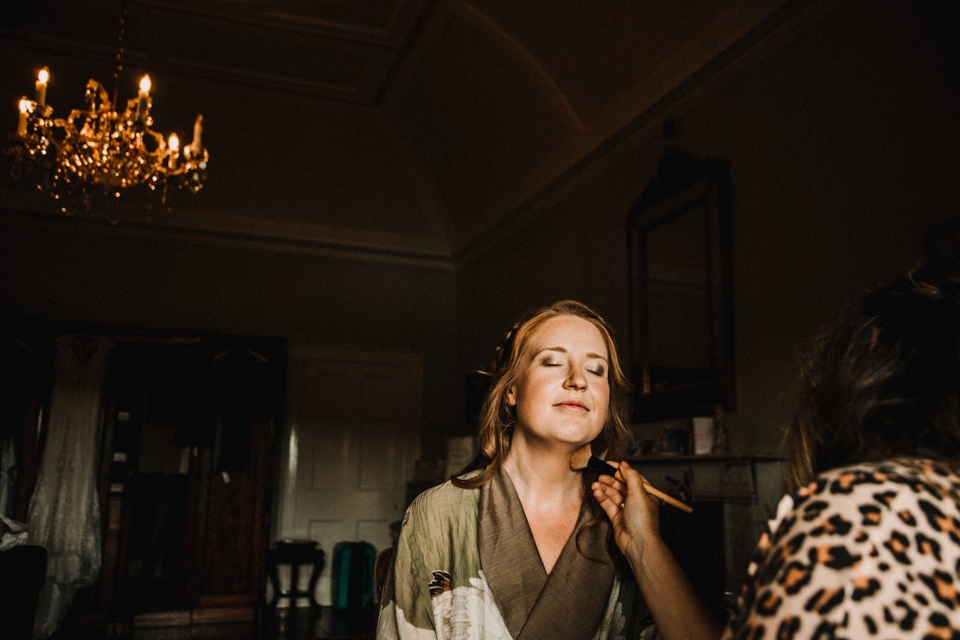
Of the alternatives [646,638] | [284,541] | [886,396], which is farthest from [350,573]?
[886,396]

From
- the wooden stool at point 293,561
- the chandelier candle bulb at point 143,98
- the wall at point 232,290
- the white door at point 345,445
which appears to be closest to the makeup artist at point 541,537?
the chandelier candle bulb at point 143,98

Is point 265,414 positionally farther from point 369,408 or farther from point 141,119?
point 141,119

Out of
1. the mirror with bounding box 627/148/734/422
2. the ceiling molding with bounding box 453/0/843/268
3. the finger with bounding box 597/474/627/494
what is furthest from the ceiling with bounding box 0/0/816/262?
the finger with bounding box 597/474/627/494

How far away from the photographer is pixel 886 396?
81 centimetres

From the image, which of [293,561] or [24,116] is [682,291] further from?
[293,561]

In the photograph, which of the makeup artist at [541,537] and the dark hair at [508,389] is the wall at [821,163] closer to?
the dark hair at [508,389]

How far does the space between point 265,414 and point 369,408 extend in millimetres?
1235

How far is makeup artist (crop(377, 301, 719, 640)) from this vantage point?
121cm

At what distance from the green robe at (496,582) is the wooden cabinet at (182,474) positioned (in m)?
5.27

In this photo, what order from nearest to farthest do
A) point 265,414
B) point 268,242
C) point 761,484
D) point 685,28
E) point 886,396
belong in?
point 886,396 < point 761,484 < point 685,28 < point 265,414 < point 268,242

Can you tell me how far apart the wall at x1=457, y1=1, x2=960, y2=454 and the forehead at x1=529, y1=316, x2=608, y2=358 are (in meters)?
1.91

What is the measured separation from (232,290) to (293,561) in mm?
2652

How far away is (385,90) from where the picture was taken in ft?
21.6

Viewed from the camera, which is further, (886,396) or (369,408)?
(369,408)
